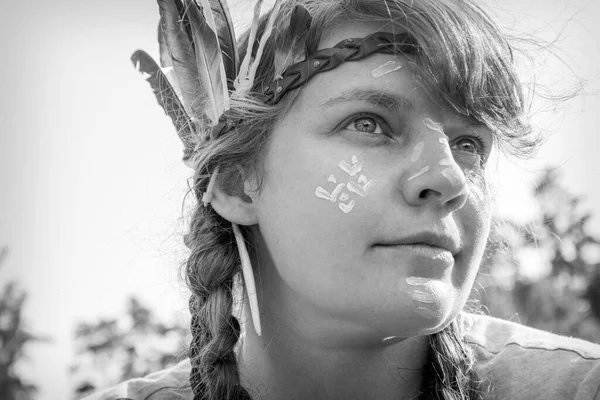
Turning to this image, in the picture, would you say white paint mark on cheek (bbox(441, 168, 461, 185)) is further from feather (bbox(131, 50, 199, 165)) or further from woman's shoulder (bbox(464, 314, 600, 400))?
feather (bbox(131, 50, 199, 165))

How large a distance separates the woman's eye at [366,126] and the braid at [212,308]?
753 mm

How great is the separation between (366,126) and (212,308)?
958mm

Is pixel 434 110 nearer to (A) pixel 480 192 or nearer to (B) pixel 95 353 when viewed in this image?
(A) pixel 480 192

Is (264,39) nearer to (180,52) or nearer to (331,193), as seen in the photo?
(180,52)

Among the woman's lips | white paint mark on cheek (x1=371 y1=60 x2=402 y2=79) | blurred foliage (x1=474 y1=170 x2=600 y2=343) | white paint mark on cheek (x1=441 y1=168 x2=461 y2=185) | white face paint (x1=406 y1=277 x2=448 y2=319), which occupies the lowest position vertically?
blurred foliage (x1=474 y1=170 x2=600 y2=343)

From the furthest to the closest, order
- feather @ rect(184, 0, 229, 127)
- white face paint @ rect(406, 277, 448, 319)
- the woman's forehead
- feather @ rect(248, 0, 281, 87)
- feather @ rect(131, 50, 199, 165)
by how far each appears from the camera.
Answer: feather @ rect(131, 50, 199, 165) → feather @ rect(184, 0, 229, 127) → feather @ rect(248, 0, 281, 87) → the woman's forehead → white face paint @ rect(406, 277, 448, 319)

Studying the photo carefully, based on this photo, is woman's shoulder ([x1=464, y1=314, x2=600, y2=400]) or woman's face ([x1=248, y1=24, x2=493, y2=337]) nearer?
woman's face ([x1=248, y1=24, x2=493, y2=337])

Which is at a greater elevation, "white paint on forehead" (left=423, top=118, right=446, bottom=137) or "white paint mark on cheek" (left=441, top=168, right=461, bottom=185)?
"white paint on forehead" (left=423, top=118, right=446, bottom=137)

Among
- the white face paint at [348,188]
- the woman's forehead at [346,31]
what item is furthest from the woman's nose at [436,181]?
the woman's forehead at [346,31]

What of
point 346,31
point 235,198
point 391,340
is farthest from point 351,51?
point 391,340

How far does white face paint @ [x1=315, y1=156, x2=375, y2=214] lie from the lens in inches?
98.7

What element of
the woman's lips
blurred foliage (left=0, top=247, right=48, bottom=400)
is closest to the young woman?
the woman's lips

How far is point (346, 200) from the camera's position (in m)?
2.52

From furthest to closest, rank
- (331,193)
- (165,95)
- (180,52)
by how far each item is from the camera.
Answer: (165,95) → (180,52) → (331,193)
